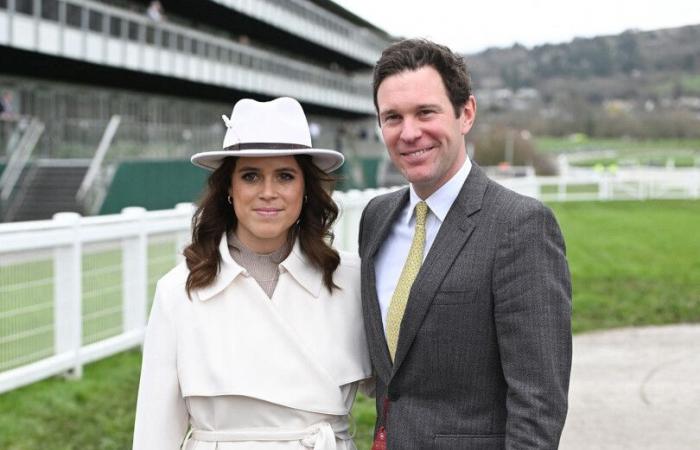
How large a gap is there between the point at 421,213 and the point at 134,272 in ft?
19.8

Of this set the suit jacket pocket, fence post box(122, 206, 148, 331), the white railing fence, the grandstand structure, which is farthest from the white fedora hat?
the grandstand structure

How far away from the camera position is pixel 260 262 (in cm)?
324

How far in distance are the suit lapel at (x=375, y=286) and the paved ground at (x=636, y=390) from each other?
3.33 meters

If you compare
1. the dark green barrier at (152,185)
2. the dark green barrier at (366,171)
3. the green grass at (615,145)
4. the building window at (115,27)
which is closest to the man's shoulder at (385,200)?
the dark green barrier at (152,185)

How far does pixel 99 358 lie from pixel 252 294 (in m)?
5.46

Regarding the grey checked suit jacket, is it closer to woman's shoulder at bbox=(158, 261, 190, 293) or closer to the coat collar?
the coat collar

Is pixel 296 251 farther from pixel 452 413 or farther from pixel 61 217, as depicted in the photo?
pixel 61 217

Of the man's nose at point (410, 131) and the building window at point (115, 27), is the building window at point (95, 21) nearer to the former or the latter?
the building window at point (115, 27)

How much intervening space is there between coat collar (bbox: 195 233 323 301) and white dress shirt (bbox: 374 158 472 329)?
0.69ft

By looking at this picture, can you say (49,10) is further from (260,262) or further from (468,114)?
(468,114)

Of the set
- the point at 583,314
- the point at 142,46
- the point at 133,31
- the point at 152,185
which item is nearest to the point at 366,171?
the point at 142,46

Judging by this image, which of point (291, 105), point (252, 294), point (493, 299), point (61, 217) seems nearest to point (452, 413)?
point (493, 299)

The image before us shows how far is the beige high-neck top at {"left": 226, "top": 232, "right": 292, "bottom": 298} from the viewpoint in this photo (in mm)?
3213

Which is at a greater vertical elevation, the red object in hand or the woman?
the woman
